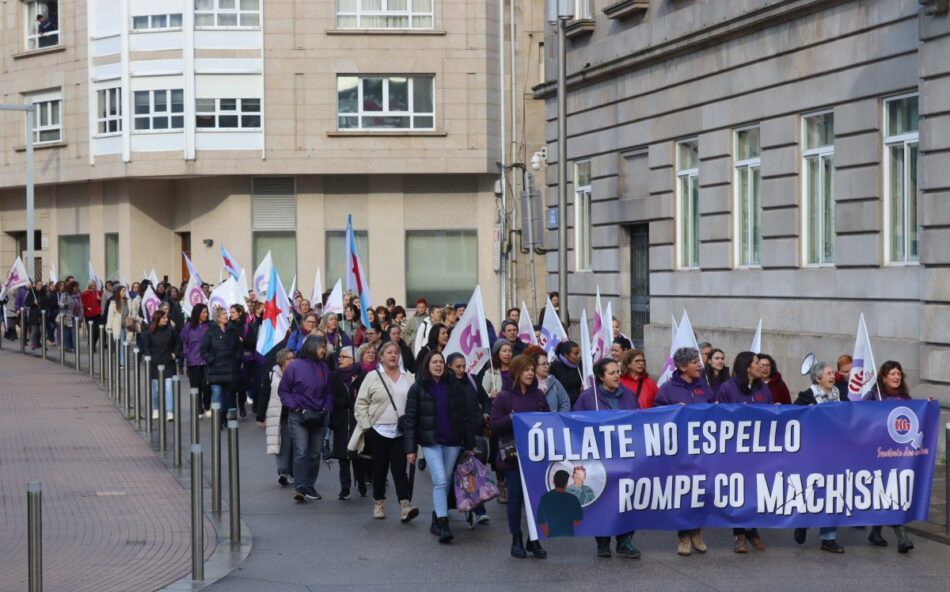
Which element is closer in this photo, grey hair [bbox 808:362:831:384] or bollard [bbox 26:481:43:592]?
bollard [bbox 26:481:43:592]

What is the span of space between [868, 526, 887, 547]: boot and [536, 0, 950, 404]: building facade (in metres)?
5.60

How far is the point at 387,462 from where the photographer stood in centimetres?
1412

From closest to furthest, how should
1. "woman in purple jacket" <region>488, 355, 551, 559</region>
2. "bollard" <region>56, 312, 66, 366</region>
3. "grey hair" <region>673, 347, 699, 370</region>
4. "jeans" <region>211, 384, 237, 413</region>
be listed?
"woman in purple jacket" <region>488, 355, 551, 559</region>, "grey hair" <region>673, 347, 699, 370</region>, "jeans" <region>211, 384, 237, 413</region>, "bollard" <region>56, 312, 66, 366</region>

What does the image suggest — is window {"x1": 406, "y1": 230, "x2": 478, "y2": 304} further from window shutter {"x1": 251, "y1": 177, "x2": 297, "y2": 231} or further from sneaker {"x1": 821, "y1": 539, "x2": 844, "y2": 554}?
sneaker {"x1": 821, "y1": 539, "x2": 844, "y2": 554}

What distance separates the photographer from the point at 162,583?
431 inches

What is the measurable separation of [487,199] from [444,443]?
31968 millimetres

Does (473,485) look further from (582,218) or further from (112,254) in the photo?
(112,254)

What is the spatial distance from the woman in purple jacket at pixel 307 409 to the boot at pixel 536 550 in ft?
12.2

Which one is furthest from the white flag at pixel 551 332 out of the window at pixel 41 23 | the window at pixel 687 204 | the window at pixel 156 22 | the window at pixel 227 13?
the window at pixel 41 23

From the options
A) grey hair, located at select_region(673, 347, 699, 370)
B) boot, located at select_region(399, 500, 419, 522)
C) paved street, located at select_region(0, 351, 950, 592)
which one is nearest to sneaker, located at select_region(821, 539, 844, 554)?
paved street, located at select_region(0, 351, 950, 592)

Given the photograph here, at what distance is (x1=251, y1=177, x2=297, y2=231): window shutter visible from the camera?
146 ft

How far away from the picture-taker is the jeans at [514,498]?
12.2 metres

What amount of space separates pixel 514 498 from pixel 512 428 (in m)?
0.55

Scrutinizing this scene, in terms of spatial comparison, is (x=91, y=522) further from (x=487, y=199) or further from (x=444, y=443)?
(x=487, y=199)
